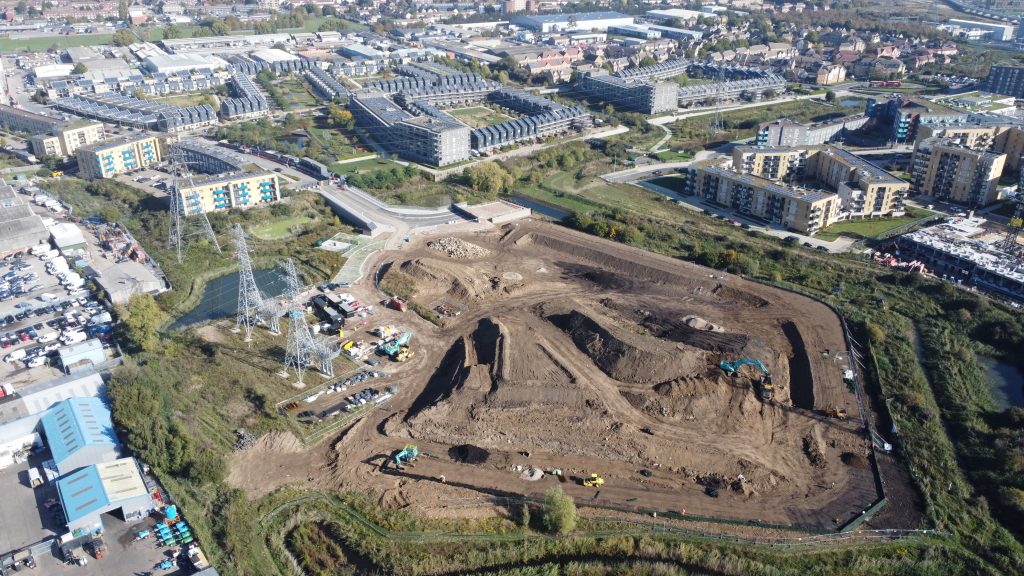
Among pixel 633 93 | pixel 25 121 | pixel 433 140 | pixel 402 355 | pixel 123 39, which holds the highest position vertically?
pixel 123 39

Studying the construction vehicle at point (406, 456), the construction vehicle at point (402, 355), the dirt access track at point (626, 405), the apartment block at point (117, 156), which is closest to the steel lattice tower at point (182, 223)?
the apartment block at point (117, 156)

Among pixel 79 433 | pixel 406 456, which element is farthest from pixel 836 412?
pixel 79 433

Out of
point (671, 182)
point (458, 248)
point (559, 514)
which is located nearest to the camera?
point (559, 514)

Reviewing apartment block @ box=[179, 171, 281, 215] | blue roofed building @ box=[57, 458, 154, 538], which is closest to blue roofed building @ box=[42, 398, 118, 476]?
blue roofed building @ box=[57, 458, 154, 538]

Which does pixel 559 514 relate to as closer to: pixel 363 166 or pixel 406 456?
pixel 406 456

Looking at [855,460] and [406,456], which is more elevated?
[855,460]

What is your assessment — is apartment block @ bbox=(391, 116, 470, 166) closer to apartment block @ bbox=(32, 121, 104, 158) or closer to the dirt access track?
the dirt access track
